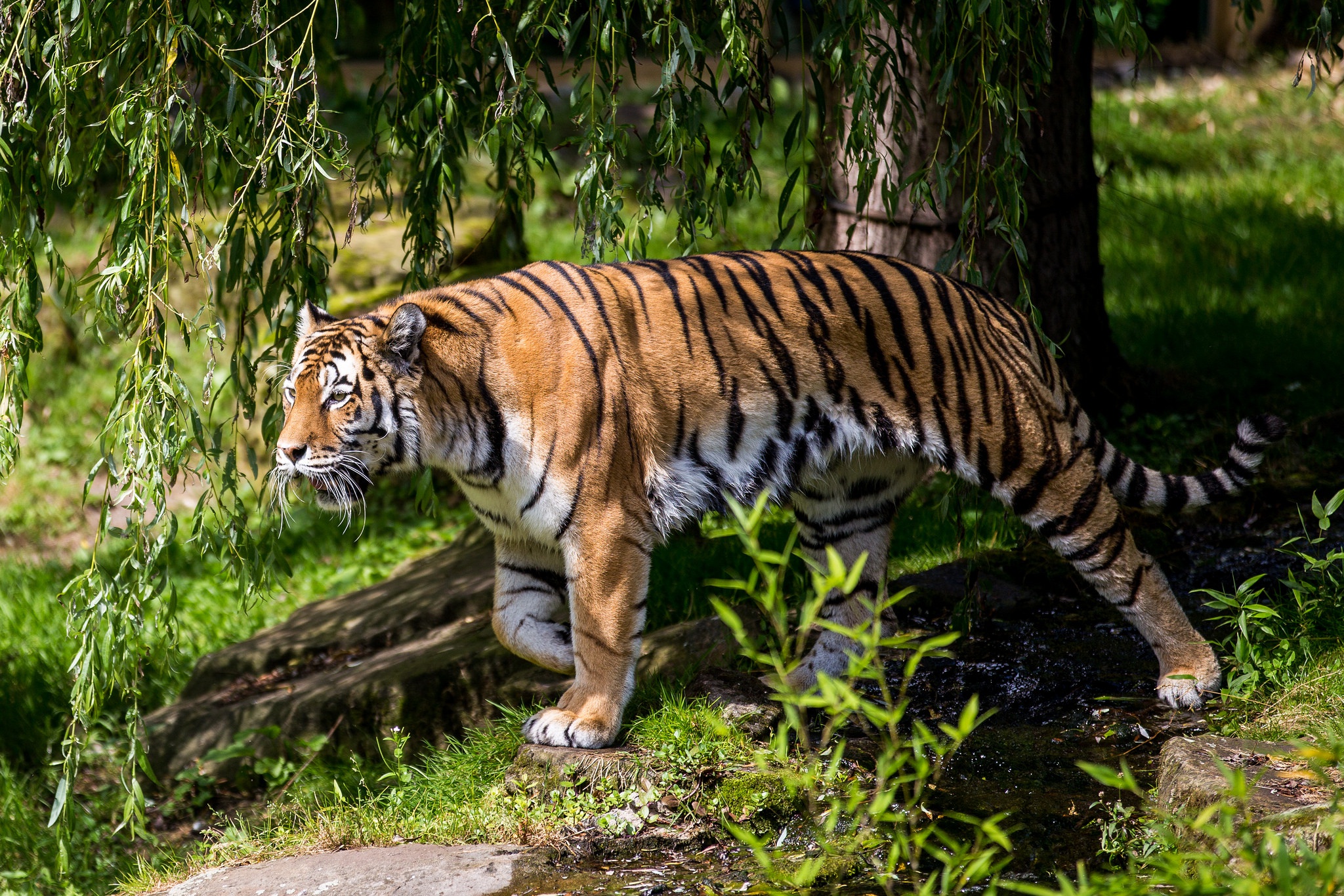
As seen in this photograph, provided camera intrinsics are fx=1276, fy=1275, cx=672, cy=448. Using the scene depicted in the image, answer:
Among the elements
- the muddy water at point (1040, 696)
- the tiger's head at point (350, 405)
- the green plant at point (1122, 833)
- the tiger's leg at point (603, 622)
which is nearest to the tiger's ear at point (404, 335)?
the tiger's head at point (350, 405)

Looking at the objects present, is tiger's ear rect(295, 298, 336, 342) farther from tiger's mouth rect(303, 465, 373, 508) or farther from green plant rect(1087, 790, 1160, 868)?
green plant rect(1087, 790, 1160, 868)

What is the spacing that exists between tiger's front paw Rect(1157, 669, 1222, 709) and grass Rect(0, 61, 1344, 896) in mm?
204

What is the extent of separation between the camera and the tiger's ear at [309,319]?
3.40 meters

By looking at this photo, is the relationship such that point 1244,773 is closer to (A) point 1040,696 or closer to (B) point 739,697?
(A) point 1040,696

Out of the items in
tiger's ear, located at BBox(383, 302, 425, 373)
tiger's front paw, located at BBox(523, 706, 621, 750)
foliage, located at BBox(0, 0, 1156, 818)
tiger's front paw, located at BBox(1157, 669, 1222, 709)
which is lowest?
tiger's front paw, located at BBox(523, 706, 621, 750)

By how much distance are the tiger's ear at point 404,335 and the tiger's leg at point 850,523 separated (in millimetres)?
1224

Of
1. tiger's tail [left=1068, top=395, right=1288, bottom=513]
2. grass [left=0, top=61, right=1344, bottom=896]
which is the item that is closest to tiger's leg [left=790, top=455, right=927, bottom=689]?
grass [left=0, top=61, right=1344, bottom=896]

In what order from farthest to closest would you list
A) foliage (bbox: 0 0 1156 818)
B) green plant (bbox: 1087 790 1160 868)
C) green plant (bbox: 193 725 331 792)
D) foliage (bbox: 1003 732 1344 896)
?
green plant (bbox: 193 725 331 792)
foliage (bbox: 0 0 1156 818)
green plant (bbox: 1087 790 1160 868)
foliage (bbox: 1003 732 1344 896)

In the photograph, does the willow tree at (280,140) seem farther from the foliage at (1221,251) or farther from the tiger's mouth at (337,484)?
the foliage at (1221,251)

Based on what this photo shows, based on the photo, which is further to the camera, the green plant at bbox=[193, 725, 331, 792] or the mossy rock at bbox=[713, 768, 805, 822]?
the green plant at bbox=[193, 725, 331, 792]

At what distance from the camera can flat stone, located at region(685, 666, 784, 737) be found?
11.3 feet

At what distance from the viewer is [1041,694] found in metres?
3.67

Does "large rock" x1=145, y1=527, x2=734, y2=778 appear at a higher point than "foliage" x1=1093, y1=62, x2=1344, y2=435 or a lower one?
lower

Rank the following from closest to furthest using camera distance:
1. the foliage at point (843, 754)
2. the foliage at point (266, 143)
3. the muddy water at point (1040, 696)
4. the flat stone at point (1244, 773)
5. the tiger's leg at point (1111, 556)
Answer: the foliage at point (843, 754)
the flat stone at point (1244, 773)
the muddy water at point (1040, 696)
the foliage at point (266, 143)
the tiger's leg at point (1111, 556)
